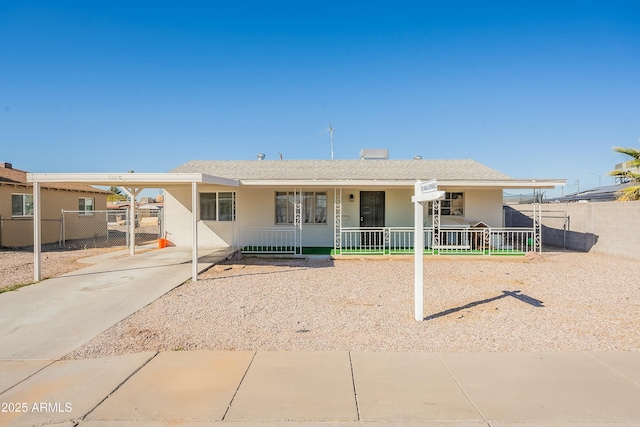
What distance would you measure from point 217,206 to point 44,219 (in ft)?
29.6

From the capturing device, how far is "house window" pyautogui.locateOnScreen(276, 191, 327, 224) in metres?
13.6

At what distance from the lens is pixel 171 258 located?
11.2 metres

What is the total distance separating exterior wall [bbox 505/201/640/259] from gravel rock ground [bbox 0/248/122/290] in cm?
1748

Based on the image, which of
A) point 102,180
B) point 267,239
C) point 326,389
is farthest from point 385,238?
point 326,389

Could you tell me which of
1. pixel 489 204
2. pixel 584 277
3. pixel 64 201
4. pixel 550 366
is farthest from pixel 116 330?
pixel 64 201

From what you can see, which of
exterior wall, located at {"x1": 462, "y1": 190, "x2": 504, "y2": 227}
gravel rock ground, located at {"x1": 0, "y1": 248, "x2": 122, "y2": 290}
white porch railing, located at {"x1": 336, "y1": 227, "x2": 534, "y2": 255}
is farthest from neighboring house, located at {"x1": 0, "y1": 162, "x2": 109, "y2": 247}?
exterior wall, located at {"x1": 462, "y1": 190, "x2": 504, "y2": 227}

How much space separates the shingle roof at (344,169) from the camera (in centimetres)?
1338

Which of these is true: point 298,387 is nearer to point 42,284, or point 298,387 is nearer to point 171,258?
point 42,284

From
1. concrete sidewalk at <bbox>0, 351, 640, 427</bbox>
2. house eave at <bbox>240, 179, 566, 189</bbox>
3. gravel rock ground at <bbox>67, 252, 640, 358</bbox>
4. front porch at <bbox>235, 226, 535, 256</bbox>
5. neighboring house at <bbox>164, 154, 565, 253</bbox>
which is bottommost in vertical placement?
concrete sidewalk at <bbox>0, 351, 640, 427</bbox>

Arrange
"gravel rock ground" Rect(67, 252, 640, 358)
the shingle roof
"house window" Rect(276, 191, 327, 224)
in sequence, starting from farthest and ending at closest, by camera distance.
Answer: "house window" Rect(276, 191, 327, 224)
the shingle roof
"gravel rock ground" Rect(67, 252, 640, 358)

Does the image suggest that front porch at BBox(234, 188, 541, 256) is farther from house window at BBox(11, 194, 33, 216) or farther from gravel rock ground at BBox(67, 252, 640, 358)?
house window at BBox(11, 194, 33, 216)

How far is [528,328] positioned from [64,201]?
20411 mm

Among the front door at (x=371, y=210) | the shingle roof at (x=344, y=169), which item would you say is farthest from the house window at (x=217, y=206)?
the front door at (x=371, y=210)

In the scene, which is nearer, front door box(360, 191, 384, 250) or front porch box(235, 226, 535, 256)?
front porch box(235, 226, 535, 256)
